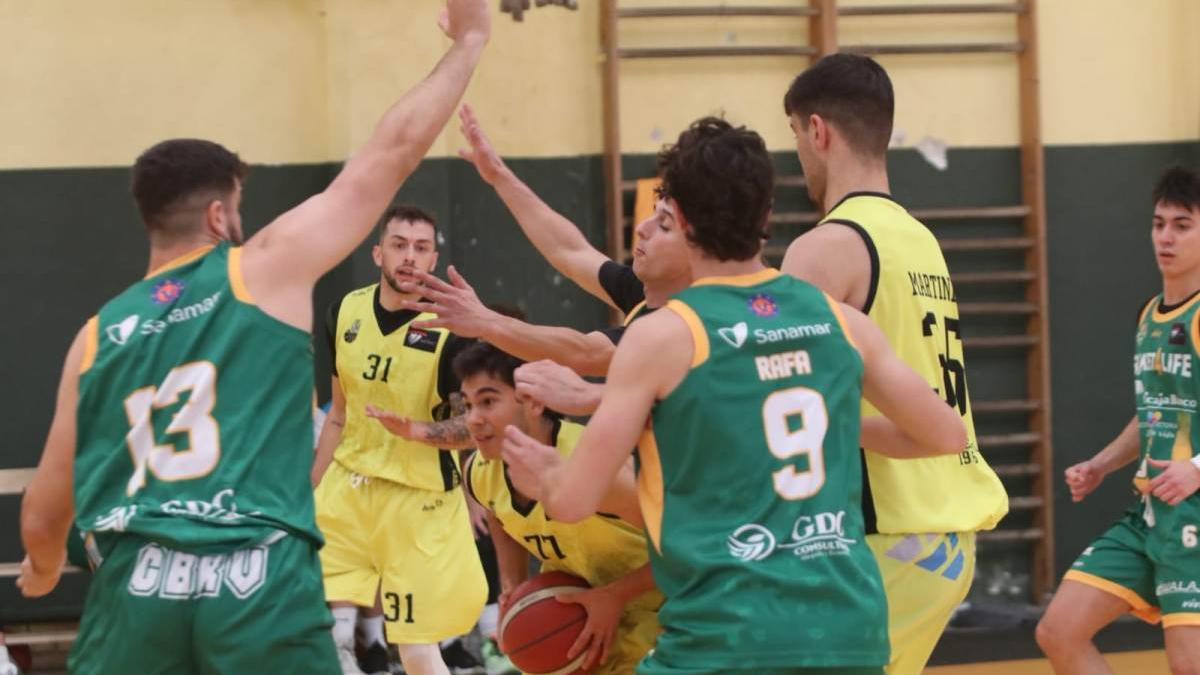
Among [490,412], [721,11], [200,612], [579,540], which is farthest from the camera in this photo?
[721,11]

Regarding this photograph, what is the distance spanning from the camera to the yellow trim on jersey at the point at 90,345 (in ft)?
11.5

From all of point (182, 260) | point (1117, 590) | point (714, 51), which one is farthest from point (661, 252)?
point (714, 51)

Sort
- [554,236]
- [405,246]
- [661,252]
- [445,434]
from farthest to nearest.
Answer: [405,246], [445,434], [554,236], [661,252]

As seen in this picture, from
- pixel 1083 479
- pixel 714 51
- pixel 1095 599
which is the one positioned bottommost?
pixel 1095 599

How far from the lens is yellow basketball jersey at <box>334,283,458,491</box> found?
6711 millimetres

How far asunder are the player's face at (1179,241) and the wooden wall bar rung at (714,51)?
339 cm

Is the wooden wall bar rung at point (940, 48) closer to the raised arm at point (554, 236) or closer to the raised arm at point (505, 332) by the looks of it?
the raised arm at point (554, 236)

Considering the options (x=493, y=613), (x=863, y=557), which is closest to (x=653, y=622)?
(x=863, y=557)

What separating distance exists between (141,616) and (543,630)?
48.9 inches

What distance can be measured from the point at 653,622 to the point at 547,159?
16.0ft

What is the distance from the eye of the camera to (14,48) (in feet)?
27.7

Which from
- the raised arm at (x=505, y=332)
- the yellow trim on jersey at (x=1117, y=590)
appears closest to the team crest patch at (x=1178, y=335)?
the yellow trim on jersey at (x=1117, y=590)

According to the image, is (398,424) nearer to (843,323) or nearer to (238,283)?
(238,283)

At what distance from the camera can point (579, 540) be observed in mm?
4465
